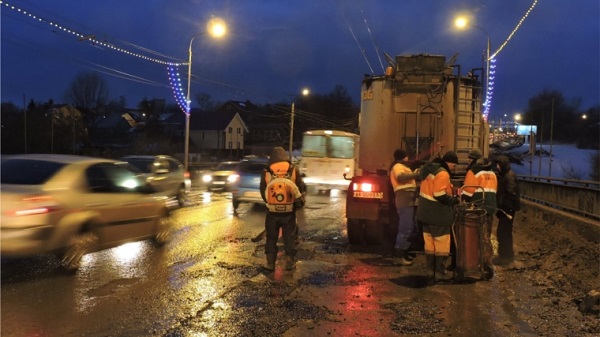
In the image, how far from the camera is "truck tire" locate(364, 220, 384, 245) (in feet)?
30.7

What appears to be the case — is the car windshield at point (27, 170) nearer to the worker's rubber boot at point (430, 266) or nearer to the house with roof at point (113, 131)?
the worker's rubber boot at point (430, 266)

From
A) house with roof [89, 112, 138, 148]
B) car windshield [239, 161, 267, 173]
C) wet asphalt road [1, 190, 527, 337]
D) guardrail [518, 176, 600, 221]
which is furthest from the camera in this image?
house with roof [89, 112, 138, 148]

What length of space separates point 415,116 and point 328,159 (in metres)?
14.1

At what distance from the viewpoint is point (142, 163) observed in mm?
15789

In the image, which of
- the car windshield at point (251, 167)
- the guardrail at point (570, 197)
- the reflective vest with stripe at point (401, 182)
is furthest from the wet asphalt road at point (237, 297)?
the car windshield at point (251, 167)

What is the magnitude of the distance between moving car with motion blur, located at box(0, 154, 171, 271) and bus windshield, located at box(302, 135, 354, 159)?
15.8 metres

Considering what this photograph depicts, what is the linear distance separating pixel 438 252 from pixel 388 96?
149 inches

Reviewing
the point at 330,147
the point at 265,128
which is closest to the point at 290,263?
the point at 330,147

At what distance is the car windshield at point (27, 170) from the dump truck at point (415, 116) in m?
5.02

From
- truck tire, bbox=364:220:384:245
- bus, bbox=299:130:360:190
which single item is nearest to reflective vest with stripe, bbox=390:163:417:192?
truck tire, bbox=364:220:384:245

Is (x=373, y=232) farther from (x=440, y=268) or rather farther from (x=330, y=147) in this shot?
(x=330, y=147)

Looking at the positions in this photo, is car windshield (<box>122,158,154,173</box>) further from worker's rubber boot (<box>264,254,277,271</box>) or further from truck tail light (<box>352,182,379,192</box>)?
worker's rubber boot (<box>264,254,277,271</box>)

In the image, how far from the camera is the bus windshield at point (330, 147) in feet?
78.3

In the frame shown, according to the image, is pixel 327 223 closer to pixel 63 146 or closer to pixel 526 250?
pixel 526 250
